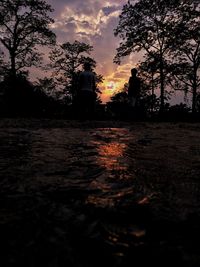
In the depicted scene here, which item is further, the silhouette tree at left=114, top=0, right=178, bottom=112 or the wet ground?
the silhouette tree at left=114, top=0, right=178, bottom=112

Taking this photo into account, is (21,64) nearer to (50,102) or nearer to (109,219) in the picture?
(50,102)

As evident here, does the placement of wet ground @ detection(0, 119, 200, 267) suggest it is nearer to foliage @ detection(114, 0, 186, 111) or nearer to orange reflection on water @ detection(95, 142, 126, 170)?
orange reflection on water @ detection(95, 142, 126, 170)

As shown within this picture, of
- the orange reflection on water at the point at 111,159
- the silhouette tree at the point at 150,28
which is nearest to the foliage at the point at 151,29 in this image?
the silhouette tree at the point at 150,28

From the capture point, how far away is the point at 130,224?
118 centimetres

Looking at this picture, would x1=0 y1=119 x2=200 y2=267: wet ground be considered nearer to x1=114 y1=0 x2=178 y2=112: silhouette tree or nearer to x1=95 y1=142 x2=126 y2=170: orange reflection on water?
x1=95 y1=142 x2=126 y2=170: orange reflection on water

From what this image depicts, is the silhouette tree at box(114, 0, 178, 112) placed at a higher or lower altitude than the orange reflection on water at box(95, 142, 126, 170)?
higher

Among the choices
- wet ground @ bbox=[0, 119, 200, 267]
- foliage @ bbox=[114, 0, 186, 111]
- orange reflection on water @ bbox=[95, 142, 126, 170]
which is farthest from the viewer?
foliage @ bbox=[114, 0, 186, 111]

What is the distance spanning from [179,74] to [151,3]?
6.59 meters

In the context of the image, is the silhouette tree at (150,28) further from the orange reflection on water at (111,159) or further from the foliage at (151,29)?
the orange reflection on water at (111,159)

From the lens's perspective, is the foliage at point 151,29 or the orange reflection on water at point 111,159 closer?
the orange reflection on water at point 111,159

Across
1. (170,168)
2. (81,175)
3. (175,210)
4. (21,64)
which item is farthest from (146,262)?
(21,64)

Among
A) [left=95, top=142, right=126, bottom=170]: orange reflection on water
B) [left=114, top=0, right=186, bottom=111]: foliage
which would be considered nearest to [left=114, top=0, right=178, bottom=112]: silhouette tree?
[left=114, top=0, right=186, bottom=111]: foliage

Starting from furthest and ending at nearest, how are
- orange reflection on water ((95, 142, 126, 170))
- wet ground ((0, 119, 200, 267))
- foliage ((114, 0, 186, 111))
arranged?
foliage ((114, 0, 186, 111)), orange reflection on water ((95, 142, 126, 170)), wet ground ((0, 119, 200, 267))

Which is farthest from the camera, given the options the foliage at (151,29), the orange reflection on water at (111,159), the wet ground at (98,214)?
the foliage at (151,29)
